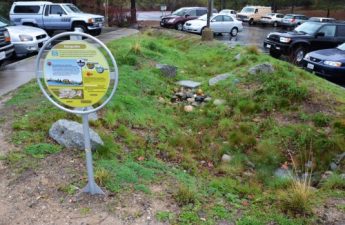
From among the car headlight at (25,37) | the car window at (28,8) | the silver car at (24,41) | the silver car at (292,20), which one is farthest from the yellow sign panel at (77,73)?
the silver car at (292,20)

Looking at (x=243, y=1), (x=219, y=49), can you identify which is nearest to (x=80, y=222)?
(x=219, y=49)

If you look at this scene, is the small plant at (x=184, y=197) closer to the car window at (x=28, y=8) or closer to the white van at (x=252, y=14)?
the car window at (x=28, y=8)

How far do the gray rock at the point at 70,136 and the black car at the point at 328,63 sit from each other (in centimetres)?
882

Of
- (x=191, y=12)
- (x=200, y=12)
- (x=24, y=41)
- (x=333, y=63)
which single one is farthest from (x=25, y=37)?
(x=200, y=12)

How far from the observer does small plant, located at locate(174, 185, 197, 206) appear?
12.9 feet

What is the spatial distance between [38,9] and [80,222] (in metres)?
17.9

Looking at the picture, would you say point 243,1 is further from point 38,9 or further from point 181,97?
point 181,97

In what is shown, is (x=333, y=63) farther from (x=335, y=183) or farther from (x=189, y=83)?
(x=335, y=183)

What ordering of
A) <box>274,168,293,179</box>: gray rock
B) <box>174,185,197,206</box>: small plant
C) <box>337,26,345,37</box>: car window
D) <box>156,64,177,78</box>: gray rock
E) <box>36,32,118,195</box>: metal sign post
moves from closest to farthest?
1. <box>36,32,118,195</box>: metal sign post
2. <box>174,185,197,206</box>: small plant
3. <box>274,168,293,179</box>: gray rock
4. <box>156,64,177,78</box>: gray rock
5. <box>337,26,345,37</box>: car window

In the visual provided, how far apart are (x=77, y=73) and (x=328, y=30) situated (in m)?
14.0

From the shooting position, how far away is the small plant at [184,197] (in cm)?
392

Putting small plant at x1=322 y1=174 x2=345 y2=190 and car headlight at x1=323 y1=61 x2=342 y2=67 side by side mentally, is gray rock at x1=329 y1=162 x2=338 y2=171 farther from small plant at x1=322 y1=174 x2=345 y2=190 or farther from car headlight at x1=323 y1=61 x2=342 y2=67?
car headlight at x1=323 y1=61 x2=342 y2=67

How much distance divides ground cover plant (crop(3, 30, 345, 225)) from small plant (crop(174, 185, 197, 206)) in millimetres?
11

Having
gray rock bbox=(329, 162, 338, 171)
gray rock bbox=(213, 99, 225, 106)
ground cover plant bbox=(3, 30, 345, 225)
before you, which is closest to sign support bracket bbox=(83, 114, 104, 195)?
ground cover plant bbox=(3, 30, 345, 225)
